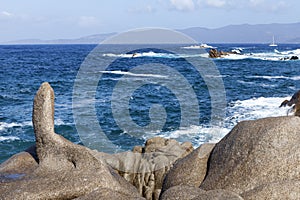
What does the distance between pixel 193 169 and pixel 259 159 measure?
4.28 feet

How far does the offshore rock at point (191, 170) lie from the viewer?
7301 mm

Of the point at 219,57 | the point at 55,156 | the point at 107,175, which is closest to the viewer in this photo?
the point at 107,175

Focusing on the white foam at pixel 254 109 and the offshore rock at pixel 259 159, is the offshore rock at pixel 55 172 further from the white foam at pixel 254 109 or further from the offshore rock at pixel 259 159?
the white foam at pixel 254 109

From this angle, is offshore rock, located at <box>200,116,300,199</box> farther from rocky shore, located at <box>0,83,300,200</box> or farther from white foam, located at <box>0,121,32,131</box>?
white foam, located at <box>0,121,32,131</box>

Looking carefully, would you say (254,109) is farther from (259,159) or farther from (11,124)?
(259,159)

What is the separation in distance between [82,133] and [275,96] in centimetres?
1676

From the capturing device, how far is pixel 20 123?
21.6 metres

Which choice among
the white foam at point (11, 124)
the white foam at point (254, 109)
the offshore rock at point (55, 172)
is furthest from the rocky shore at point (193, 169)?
the white foam at point (254, 109)

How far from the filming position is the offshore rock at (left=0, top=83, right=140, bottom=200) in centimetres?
633

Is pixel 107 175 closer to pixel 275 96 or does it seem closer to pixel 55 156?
pixel 55 156

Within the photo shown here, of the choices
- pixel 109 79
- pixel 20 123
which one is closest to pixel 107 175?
pixel 20 123

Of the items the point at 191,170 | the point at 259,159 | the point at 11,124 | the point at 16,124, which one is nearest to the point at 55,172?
the point at 191,170

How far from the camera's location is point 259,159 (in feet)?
21.6

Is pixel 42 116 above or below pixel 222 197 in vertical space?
above
